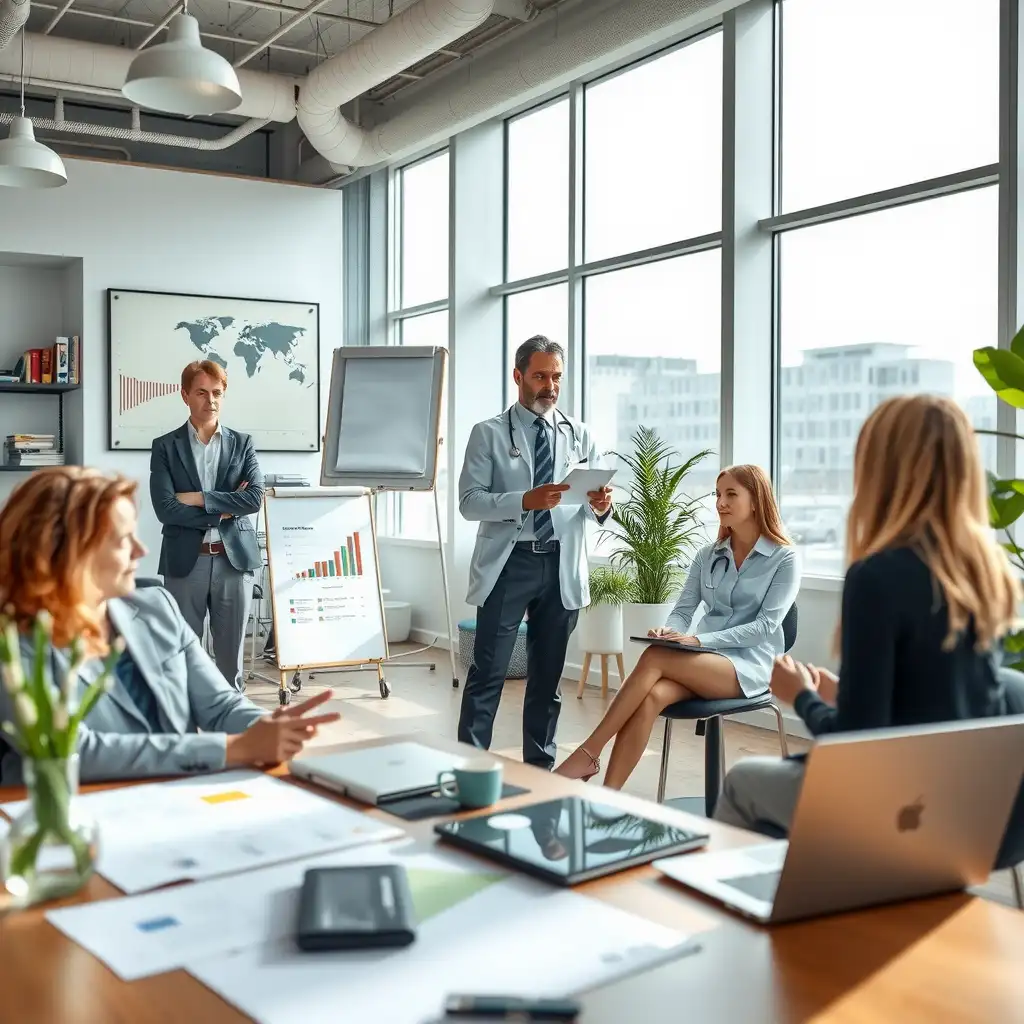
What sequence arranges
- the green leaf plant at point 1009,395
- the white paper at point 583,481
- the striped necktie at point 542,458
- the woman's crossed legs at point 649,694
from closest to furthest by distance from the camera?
1. the green leaf plant at point 1009,395
2. the woman's crossed legs at point 649,694
3. the white paper at point 583,481
4. the striped necktie at point 542,458

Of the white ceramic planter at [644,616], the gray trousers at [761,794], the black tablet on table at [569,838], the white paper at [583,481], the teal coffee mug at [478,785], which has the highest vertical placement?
the white paper at [583,481]

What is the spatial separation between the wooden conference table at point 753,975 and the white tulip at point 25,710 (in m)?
0.21

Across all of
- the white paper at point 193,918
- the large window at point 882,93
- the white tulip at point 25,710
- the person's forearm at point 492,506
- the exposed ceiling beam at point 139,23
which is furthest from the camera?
the exposed ceiling beam at point 139,23

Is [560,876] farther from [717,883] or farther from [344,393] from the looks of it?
[344,393]

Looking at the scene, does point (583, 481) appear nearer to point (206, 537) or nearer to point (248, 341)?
point (206, 537)

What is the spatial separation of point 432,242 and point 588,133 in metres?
1.76

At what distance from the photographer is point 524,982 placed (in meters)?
1.10

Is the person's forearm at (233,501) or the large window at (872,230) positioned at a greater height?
the large window at (872,230)

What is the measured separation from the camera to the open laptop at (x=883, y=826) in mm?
1221

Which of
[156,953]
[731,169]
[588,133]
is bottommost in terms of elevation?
[156,953]

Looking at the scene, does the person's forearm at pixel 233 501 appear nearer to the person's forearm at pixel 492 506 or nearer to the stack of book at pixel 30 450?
the person's forearm at pixel 492 506

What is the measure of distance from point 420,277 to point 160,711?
6584 mm

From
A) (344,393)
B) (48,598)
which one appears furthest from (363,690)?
(48,598)

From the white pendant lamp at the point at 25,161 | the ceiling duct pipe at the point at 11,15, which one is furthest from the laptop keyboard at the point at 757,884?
the ceiling duct pipe at the point at 11,15
